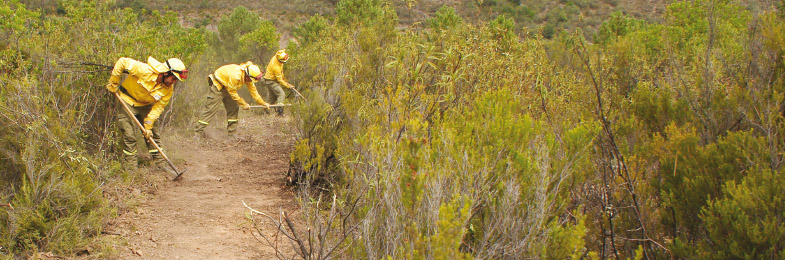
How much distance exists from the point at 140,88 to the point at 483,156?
15.2 feet

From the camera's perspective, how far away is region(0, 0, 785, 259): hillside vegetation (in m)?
2.97

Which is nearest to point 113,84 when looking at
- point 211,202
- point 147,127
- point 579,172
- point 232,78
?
point 147,127

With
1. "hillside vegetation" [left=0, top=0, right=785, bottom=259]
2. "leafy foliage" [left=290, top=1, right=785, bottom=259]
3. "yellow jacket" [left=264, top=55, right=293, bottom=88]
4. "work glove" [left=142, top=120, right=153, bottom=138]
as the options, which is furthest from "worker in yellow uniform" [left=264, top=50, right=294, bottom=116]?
"leafy foliage" [left=290, top=1, right=785, bottom=259]

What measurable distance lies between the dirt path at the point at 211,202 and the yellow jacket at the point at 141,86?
87 centimetres

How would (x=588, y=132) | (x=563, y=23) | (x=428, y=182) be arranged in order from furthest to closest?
(x=563, y=23) → (x=588, y=132) → (x=428, y=182)

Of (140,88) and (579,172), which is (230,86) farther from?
(579,172)

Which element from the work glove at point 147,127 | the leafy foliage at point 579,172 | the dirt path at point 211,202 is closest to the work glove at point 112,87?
the work glove at point 147,127

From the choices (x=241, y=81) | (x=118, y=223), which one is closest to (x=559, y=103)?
(x=118, y=223)

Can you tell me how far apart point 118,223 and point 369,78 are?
4053 mm

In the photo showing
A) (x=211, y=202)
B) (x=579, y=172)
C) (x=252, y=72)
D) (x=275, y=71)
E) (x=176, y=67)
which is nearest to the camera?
(x=579, y=172)

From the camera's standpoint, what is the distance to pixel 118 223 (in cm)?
501

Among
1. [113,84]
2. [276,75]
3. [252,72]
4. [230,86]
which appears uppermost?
[113,84]

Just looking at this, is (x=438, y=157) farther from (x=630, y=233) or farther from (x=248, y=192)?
(x=248, y=192)

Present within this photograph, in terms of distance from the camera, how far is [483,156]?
350 cm
